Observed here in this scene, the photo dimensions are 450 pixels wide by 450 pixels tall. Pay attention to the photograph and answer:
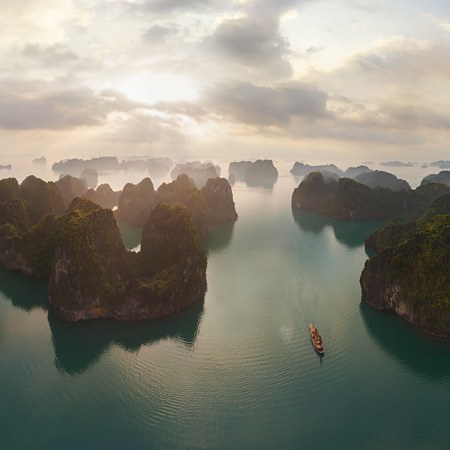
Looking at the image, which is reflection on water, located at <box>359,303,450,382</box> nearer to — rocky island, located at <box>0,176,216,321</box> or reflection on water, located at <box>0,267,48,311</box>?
rocky island, located at <box>0,176,216,321</box>

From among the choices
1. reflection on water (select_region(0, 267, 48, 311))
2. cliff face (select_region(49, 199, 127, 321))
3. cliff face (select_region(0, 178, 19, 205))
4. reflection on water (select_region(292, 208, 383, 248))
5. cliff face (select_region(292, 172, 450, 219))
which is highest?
cliff face (select_region(292, 172, 450, 219))

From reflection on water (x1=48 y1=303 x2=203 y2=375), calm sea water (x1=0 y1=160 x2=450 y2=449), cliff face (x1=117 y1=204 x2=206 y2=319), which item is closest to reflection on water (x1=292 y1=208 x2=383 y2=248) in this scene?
calm sea water (x1=0 y1=160 x2=450 y2=449)

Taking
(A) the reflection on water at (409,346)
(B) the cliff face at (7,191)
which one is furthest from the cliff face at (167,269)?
(B) the cliff face at (7,191)

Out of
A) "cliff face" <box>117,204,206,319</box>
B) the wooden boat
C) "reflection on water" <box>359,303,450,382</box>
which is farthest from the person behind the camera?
"cliff face" <box>117,204,206,319</box>

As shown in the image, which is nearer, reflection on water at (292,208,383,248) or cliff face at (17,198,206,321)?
cliff face at (17,198,206,321)

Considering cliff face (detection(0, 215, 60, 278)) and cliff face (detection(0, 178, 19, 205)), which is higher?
cliff face (detection(0, 178, 19, 205))

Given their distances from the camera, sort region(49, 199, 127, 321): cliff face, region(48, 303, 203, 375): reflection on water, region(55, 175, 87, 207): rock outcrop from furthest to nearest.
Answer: region(55, 175, 87, 207): rock outcrop → region(49, 199, 127, 321): cliff face → region(48, 303, 203, 375): reflection on water

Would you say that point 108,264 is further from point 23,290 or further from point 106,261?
point 23,290

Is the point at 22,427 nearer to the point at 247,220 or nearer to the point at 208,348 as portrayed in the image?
the point at 208,348

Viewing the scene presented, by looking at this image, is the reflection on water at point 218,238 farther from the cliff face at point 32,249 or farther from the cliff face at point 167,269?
the cliff face at point 32,249
